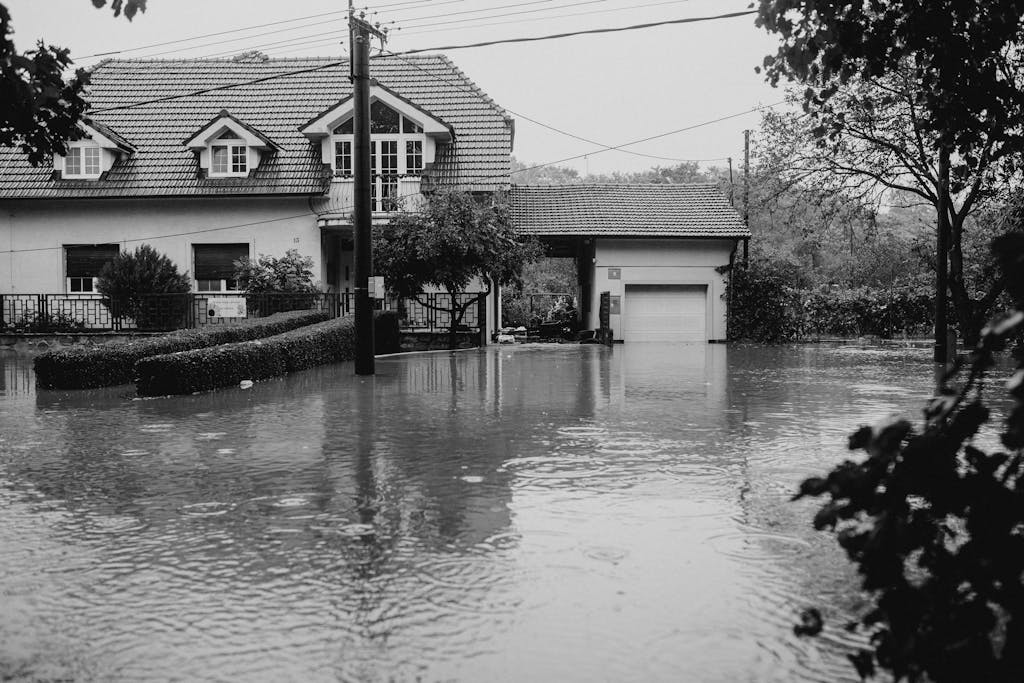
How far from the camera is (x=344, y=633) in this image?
4.17m

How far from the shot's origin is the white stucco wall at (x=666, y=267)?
34.2 metres

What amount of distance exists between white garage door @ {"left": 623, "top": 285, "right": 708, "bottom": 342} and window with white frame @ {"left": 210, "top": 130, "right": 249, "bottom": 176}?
43.8 feet

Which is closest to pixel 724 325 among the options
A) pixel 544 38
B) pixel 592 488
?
pixel 544 38

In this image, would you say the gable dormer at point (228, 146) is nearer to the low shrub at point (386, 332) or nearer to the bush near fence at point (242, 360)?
the low shrub at point (386, 332)

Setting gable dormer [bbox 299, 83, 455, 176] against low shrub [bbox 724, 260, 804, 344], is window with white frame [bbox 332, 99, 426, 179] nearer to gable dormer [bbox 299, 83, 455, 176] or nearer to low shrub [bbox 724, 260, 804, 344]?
gable dormer [bbox 299, 83, 455, 176]

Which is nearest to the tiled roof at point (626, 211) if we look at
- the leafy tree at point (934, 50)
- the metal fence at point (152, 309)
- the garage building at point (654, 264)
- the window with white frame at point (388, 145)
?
the garage building at point (654, 264)

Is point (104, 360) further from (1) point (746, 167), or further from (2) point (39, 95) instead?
(1) point (746, 167)

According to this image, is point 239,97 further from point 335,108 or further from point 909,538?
point 909,538

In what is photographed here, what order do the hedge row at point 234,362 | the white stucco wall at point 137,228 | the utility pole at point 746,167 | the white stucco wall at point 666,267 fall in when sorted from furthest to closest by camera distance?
the utility pole at point 746,167
the white stucco wall at point 666,267
the white stucco wall at point 137,228
the hedge row at point 234,362

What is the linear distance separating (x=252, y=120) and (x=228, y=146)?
2855 mm

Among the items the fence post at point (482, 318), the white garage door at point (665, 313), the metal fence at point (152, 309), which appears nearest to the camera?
the metal fence at point (152, 309)

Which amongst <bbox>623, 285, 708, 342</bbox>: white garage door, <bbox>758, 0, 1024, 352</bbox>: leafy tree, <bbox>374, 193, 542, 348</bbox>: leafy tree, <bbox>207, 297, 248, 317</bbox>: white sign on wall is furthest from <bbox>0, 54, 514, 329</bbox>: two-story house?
<bbox>758, 0, 1024, 352</bbox>: leafy tree

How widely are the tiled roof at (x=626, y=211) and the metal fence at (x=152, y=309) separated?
602 cm

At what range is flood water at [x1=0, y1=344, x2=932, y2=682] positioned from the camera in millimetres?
3957
